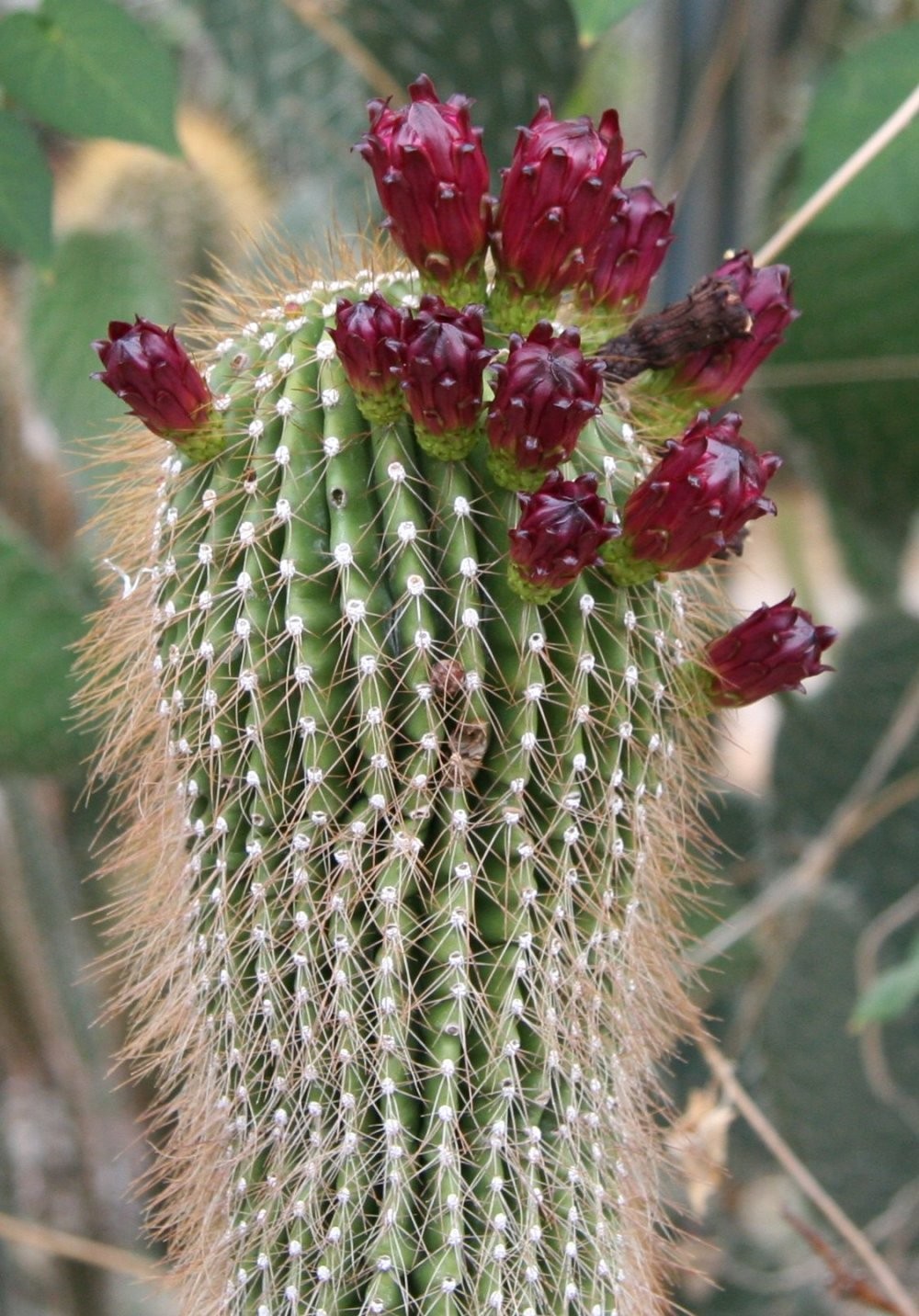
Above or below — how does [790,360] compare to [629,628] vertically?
above

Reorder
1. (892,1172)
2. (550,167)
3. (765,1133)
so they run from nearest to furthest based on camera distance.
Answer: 1. (550,167)
2. (765,1133)
3. (892,1172)

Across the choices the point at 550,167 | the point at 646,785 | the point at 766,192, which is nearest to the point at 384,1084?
the point at 646,785

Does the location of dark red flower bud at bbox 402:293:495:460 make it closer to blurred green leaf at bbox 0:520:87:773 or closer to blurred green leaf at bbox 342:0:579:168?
blurred green leaf at bbox 0:520:87:773

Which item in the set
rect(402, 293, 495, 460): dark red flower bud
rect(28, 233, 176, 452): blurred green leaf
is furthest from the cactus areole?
rect(28, 233, 176, 452): blurred green leaf

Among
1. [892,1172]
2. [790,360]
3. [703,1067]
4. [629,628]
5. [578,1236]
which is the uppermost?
[790,360]

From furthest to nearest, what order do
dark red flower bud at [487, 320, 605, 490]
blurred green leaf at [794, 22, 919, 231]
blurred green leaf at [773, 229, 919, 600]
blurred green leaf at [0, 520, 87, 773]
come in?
blurred green leaf at [773, 229, 919, 600] < blurred green leaf at [0, 520, 87, 773] < blurred green leaf at [794, 22, 919, 231] < dark red flower bud at [487, 320, 605, 490]

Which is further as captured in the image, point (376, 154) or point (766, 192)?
point (766, 192)

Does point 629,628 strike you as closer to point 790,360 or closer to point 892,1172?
point 790,360

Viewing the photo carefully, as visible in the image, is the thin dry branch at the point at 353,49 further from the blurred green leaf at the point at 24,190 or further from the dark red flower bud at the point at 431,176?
the dark red flower bud at the point at 431,176
